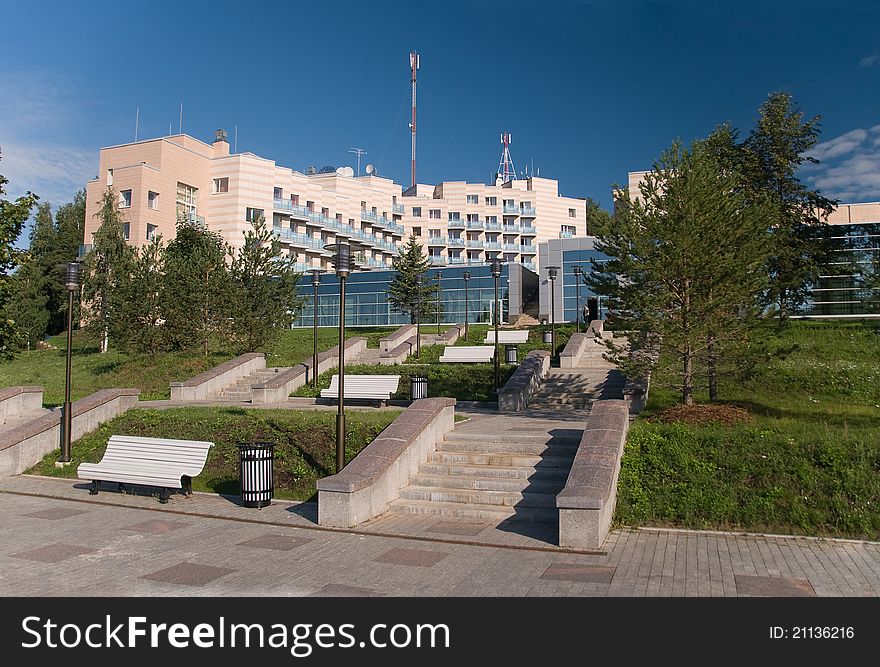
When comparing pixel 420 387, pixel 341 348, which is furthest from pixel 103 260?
pixel 341 348

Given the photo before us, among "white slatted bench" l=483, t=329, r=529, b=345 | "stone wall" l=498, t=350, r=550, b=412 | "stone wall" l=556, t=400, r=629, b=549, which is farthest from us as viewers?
"white slatted bench" l=483, t=329, r=529, b=345

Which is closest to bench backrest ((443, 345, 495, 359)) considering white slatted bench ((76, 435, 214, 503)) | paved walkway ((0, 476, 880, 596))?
white slatted bench ((76, 435, 214, 503))

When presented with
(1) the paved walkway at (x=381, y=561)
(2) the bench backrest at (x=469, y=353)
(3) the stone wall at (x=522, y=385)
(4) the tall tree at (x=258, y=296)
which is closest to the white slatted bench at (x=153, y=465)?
(1) the paved walkway at (x=381, y=561)

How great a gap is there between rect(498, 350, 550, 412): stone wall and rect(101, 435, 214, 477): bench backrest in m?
9.30

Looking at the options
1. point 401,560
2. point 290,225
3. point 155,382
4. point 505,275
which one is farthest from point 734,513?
point 290,225

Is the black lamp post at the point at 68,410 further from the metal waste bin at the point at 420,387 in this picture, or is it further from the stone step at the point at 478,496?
the metal waste bin at the point at 420,387

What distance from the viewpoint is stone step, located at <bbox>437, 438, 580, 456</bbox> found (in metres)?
12.0

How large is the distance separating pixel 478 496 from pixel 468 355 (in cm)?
1727

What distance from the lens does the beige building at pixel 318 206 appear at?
206 feet

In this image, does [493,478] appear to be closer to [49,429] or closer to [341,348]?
[341,348]

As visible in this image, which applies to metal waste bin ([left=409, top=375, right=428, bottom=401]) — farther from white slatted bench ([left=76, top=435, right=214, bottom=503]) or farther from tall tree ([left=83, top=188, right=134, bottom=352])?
tall tree ([left=83, top=188, right=134, bottom=352])

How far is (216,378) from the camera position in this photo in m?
24.5
